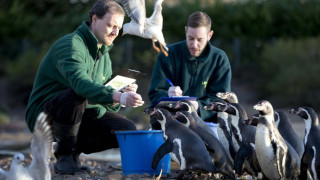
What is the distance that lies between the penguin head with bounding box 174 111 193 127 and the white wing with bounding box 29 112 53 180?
1333mm

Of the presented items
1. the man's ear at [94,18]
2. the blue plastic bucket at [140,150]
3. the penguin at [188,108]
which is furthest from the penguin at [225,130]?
the man's ear at [94,18]

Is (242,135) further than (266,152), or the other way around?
(242,135)

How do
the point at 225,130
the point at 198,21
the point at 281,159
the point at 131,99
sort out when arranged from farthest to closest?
the point at 198,21, the point at 225,130, the point at 281,159, the point at 131,99

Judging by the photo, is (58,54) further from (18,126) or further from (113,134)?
(18,126)

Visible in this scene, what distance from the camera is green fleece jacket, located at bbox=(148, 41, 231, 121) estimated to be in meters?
5.61

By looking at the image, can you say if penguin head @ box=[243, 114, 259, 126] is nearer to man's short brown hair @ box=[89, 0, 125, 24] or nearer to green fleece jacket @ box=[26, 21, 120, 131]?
green fleece jacket @ box=[26, 21, 120, 131]

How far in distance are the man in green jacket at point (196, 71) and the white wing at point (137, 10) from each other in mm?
785

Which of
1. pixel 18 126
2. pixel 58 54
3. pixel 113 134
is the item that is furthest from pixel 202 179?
pixel 18 126

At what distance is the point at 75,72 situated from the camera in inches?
171

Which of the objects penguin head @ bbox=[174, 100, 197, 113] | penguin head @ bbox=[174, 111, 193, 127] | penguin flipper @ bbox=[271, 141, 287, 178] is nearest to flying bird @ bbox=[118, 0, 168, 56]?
penguin head @ bbox=[174, 100, 197, 113]

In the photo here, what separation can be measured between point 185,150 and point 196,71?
1.51m

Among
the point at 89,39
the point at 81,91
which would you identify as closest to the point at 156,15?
the point at 89,39

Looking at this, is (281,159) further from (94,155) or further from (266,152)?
(94,155)

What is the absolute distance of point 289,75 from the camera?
1473 cm
